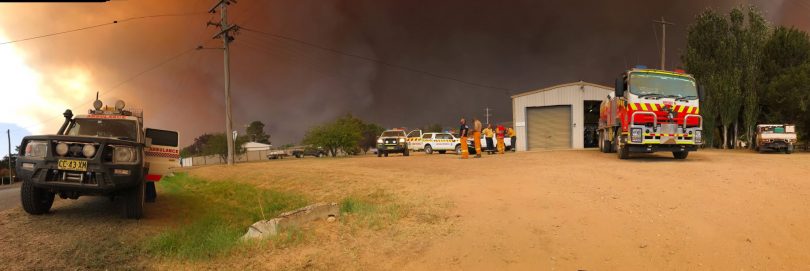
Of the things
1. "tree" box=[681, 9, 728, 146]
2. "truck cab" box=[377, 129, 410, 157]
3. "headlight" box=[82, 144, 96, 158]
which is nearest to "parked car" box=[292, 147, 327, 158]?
"truck cab" box=[377, 129, 410, 157]

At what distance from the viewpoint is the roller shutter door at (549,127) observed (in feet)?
109

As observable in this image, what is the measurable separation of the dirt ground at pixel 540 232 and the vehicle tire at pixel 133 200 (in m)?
0.21

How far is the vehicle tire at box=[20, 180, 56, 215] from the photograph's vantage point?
24.3ft

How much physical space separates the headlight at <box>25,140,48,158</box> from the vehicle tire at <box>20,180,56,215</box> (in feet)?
1.46

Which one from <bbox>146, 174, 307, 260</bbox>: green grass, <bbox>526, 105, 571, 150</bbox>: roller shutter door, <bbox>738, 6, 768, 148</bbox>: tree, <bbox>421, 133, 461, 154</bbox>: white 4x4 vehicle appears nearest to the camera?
<bbox>146, 174, 307, 260</bbox>: green grass

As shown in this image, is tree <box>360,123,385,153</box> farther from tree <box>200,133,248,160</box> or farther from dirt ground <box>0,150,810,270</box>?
dirt ground <box>0,150,810,270</box>

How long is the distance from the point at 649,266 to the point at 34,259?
716 centimetres

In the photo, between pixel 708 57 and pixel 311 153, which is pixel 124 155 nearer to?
pixel 708 57

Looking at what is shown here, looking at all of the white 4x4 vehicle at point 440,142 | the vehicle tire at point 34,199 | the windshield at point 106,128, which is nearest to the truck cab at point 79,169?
the vehicle tire at point 34,199

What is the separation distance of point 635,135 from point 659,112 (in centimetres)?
108

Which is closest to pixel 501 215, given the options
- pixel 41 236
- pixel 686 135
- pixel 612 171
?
pixel 612 171

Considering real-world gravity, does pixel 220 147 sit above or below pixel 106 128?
below

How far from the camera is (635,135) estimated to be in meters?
14.4

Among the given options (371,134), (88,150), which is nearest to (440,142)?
(88,150)
